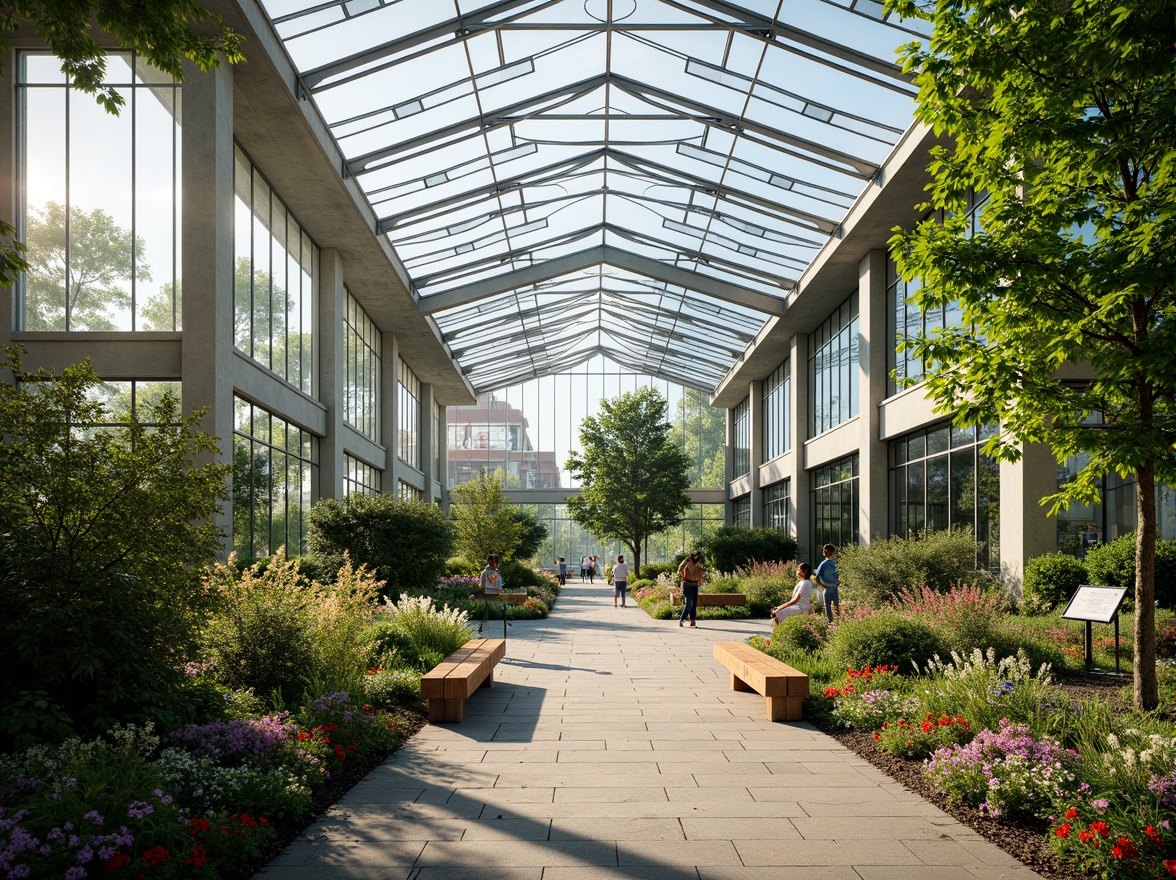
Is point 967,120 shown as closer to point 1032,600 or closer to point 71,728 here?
point 71,728

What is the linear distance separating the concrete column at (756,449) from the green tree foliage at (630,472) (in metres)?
4.74

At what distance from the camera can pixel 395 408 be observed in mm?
36188

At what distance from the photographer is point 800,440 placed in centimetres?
3397

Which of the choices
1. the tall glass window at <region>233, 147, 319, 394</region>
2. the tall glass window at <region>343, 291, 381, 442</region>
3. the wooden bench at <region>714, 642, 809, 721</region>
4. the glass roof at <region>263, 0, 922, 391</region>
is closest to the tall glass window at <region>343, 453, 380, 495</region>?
the tall glass window at <region>343, 291, 381, 442</region>

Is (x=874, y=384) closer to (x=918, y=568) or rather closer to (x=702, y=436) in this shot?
(x=918, y=568)

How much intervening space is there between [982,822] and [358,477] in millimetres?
27285

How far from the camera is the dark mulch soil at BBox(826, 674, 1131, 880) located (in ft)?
17.0

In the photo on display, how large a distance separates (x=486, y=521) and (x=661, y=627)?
50.5 feet

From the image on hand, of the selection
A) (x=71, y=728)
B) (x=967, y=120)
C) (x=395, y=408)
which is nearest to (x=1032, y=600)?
(x=967, y=120)

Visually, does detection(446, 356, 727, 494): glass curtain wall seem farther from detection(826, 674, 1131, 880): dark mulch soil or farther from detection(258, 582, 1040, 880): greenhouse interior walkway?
detection(826, 674, 1131, 880): dark mulch soil

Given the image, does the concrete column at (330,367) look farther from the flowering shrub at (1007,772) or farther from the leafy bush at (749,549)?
the flowering shrub at (1007,772)

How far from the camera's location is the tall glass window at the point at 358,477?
29.1 meters

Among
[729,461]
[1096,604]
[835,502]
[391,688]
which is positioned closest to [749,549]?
[835,502]

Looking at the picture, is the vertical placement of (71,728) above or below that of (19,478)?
below
